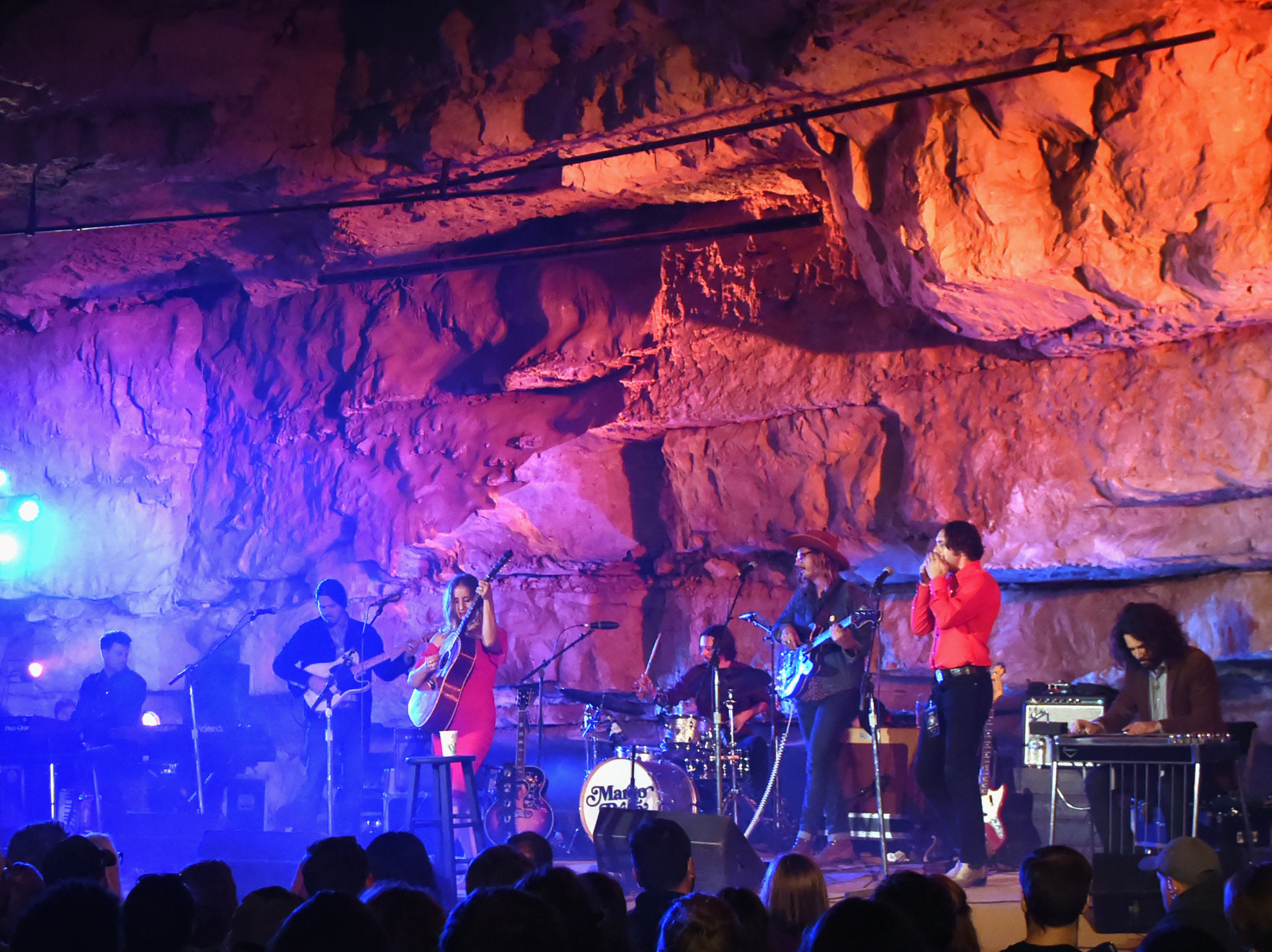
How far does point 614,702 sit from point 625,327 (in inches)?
113

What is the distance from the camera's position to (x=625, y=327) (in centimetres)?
857

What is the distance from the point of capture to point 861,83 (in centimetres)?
561

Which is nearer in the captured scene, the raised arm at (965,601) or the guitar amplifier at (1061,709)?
the raised arm at (965,601)

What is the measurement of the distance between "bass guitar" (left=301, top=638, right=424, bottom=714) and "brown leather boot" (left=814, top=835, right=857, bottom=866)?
3407mm

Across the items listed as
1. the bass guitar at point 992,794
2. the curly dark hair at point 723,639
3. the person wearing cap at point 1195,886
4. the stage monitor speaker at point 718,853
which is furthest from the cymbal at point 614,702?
the person wearing cap at point 1195,886

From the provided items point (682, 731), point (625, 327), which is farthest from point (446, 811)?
point (625, 327)

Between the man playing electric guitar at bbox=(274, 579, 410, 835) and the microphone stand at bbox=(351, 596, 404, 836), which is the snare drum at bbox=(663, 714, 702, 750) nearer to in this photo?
the man playing electric guitar at bbox=(274, 579, 410, 835)

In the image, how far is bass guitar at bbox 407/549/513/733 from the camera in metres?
7.68

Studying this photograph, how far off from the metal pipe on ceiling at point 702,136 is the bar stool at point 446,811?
3.26 meters

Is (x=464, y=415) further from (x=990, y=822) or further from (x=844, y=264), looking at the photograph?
(x=990, y=822)

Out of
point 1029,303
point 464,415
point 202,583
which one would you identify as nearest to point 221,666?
point 202,583

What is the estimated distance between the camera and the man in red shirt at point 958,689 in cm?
574

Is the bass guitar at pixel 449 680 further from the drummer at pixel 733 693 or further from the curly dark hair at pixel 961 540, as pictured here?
the curly dark hair at pixel 961 540

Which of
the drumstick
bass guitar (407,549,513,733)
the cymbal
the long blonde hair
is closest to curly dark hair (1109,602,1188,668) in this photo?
the long blonde hair
